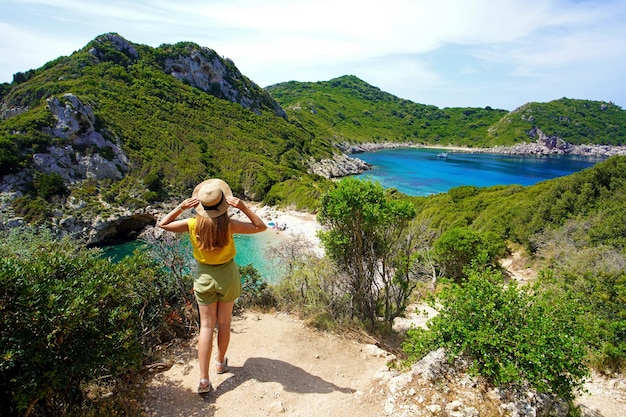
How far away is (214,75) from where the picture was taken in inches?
3100

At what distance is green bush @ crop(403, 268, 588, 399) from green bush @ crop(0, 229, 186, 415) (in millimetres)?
4257

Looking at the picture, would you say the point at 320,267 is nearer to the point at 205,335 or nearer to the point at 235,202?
the point at 205,335

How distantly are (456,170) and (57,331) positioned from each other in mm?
98808

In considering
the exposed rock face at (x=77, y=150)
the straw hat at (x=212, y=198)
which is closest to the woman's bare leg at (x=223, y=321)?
the straw hat at (x=212, y=198)

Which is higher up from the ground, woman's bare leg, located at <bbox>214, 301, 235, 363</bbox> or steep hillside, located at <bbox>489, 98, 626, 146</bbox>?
steep hillside, located at <bbox>489, 98, 626, 146</bbox>

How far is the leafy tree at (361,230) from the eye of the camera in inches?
297

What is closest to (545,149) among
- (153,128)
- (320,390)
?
(153,128)

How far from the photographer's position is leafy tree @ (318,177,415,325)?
24.7ft

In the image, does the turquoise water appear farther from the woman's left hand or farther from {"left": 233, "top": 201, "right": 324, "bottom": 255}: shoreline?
the woman's left hand

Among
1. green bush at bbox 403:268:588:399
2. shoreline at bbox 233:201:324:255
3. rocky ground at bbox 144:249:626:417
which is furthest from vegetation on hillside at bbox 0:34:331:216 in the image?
green bush at bbox 403:268:588:399

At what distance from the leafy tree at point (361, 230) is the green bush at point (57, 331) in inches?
193

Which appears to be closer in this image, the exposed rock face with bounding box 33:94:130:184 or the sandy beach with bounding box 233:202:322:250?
the exposed rock face with bounding box 33:94:130:184

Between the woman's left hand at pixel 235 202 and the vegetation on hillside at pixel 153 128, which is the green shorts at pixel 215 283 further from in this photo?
the vegetation on hillside at pixel 153 128

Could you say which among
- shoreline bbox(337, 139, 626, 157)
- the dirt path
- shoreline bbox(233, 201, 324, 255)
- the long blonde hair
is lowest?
shoreline bbox(233, 201, 324, 255)
